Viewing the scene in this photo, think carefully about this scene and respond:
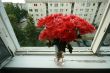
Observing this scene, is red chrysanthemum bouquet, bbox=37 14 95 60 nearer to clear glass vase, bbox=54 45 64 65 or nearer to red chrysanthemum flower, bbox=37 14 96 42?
red chrysanthemum flower, bbox=37 14 96 42

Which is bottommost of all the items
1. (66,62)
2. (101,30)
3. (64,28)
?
(66,62)

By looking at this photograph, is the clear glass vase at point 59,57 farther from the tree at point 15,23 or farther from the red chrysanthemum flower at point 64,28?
the tree at point 15,23

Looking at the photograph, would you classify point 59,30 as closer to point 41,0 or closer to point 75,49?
point 41,0

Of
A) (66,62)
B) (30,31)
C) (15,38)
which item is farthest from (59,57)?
(15,38)

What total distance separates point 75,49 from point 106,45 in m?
0.31

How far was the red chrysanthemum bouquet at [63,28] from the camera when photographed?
1.33 m

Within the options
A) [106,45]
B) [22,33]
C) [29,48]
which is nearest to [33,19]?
[22,33]

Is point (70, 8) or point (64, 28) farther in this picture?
point (70, 8)

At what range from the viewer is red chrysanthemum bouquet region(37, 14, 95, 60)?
4.35ft

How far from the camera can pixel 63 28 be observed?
1318 millimetres

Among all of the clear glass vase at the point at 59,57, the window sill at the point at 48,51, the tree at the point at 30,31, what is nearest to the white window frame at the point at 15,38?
the window sill at the point at 48,51

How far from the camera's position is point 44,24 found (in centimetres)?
141

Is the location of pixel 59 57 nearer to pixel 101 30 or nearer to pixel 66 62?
pixel 66 62

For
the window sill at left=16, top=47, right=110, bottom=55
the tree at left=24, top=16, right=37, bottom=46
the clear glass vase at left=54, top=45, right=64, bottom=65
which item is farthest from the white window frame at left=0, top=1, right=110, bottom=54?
the clear glass vase at left=54, top=45, right=64, bottom=65
